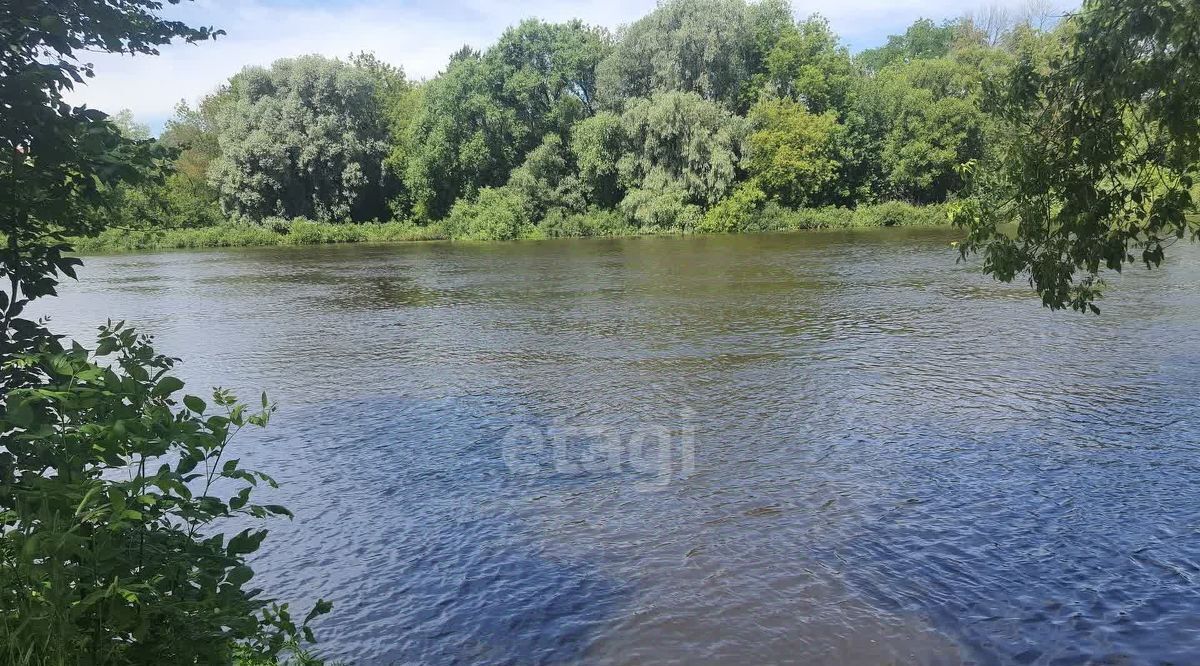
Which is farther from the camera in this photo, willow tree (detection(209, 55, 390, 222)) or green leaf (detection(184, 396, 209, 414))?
willow tree (detection(209, 55, 390, 222))

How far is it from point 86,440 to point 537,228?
A: 2363 inches

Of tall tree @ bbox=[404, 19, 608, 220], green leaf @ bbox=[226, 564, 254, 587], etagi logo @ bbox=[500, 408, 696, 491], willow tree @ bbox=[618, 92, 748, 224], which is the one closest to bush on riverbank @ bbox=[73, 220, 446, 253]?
tall tree @ bbox=[404, 19, 608, 220]

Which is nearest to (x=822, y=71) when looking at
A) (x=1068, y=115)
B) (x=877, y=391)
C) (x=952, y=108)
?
(x=952, y=108)

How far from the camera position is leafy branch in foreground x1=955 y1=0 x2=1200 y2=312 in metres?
6.33

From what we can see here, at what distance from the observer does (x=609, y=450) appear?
36.2 feet

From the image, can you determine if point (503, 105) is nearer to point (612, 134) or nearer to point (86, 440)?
point (612, 134)

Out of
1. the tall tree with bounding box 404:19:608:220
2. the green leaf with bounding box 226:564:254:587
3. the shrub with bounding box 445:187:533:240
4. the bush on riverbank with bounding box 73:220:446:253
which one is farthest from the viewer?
the tall tree with bounding box 404:19:608:220

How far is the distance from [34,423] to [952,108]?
6839cm

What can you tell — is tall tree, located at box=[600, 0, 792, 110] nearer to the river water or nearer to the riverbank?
the riverbank

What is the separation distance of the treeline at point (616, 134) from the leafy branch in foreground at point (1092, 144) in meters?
51.6

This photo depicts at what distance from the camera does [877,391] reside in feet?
44.1

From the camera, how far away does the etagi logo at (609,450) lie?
1023 cm

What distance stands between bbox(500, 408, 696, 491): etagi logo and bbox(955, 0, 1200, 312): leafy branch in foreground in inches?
173

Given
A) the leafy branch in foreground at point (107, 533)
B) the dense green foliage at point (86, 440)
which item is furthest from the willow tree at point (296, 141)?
the leafy branch in foreground at point (107, 533)
